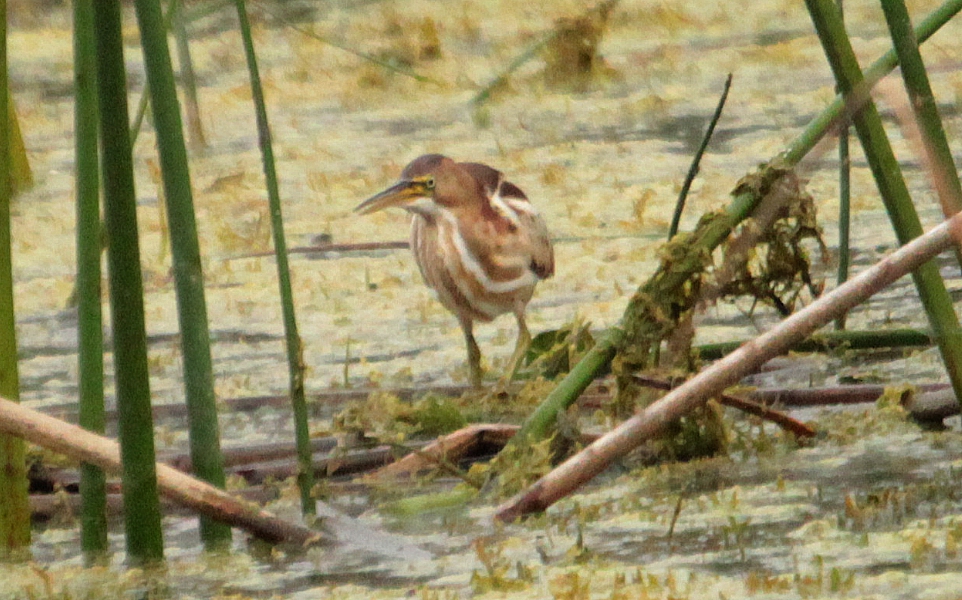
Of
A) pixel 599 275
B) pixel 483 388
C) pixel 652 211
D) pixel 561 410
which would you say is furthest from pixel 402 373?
pixel 652 211

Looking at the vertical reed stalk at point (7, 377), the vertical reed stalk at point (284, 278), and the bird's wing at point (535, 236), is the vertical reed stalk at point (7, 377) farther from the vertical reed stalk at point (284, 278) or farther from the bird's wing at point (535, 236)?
the bird's wing at point (535, 236)

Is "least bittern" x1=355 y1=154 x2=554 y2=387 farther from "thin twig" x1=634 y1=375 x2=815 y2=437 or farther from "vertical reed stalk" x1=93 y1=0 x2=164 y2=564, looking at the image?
"vertical reed stalk" x1=93 y1=0 x2=164 y2=564

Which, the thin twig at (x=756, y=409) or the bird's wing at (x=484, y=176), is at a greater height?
the bird's wing at (x=484, y=176)

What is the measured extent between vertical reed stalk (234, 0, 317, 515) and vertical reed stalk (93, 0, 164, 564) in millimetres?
164

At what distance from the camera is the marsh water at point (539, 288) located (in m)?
2.46

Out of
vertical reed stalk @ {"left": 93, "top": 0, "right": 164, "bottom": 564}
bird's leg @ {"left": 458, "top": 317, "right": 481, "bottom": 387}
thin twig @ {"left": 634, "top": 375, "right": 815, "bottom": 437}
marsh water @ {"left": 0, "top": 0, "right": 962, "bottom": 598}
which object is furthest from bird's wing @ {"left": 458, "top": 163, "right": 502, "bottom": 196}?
vertical reed stalk @ {"left": 93, "top": 0, "right": 164, "bottom": 564}

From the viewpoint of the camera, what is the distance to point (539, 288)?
5039 millimetres

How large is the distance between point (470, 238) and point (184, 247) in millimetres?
2385

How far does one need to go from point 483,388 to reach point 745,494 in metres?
1.06

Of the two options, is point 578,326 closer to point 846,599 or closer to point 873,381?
point 873,381

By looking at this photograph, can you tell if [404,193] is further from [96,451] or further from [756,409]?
[96,451]

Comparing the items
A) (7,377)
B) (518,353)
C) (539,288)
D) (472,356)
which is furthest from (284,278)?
(539,288)

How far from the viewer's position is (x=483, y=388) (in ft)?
12.3

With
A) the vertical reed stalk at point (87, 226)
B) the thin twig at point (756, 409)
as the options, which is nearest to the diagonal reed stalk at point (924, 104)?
the thin twig at point (756, 409)
